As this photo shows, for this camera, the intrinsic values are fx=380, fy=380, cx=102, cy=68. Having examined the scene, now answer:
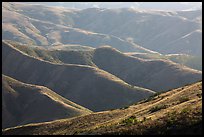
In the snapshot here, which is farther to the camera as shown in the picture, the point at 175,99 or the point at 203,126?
the point at 175,99

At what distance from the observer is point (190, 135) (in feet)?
122

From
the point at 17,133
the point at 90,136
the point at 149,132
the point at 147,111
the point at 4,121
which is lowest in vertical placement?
the point at 4,121

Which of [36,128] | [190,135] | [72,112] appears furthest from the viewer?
[72,112]

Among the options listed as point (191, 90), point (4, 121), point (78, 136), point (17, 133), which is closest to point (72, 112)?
point (4, 121)

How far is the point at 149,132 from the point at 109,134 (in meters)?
5.19

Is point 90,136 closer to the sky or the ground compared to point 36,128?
closer to the sky

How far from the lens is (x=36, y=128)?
231ft

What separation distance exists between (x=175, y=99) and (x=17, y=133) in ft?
107

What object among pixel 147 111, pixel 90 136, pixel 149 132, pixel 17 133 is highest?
pixel 149 132

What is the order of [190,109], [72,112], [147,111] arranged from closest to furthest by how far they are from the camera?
[190,109] < [147,111] < [72,112]

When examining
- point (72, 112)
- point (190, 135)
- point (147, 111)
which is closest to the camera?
point (190, 135)

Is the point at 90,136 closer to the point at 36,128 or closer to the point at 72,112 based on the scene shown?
the point at 36,128

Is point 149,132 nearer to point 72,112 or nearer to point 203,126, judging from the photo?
point 203,126

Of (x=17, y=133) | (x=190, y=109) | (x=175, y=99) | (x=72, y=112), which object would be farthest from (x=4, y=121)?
(x=190, y=109)
